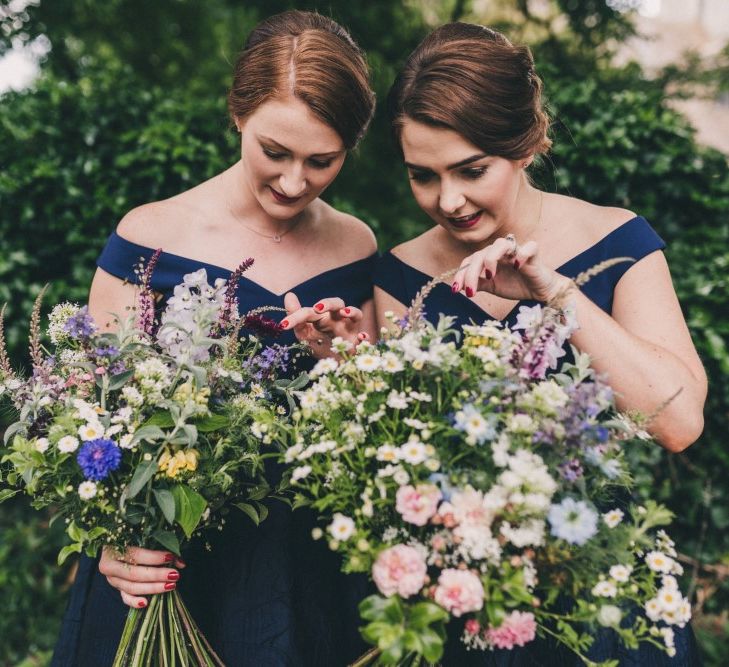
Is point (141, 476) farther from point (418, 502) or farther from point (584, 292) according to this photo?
point (584, 292)

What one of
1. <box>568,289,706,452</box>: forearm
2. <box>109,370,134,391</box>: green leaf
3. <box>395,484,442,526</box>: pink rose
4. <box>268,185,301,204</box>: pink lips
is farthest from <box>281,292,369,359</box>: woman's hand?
<box>395,484,442,526</box>: pink rose

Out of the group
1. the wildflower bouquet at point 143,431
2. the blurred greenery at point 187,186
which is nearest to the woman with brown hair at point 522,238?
the wildflower bouquet at point 143,431

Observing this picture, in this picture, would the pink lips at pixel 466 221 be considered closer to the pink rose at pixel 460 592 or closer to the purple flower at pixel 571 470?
the purple flower at pixel 571 470

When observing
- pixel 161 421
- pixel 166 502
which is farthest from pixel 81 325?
pixel 166 502

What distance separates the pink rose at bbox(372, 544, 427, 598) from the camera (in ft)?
3.79

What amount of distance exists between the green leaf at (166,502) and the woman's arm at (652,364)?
1.06 m

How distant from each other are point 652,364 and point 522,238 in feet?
2.38

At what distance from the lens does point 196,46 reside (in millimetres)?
6969

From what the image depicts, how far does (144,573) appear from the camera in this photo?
162cm

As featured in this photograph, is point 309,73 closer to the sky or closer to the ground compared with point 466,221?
closer to the sky

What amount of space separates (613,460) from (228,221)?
1725 mm

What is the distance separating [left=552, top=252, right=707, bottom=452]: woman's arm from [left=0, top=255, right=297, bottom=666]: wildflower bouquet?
87 cm

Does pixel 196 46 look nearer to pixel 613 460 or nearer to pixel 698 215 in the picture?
pixel 698 215

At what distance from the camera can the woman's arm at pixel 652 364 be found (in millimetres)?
1811
